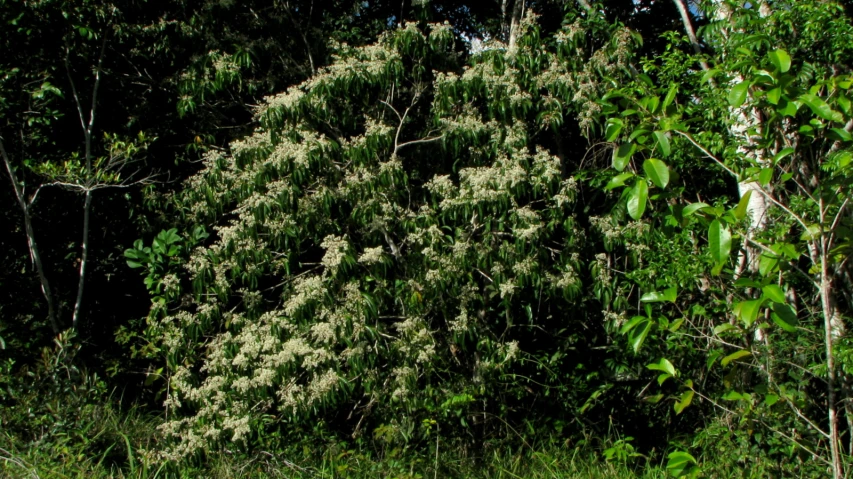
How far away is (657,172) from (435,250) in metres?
2.83

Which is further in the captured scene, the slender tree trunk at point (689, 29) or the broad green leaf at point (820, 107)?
the slender tree trunk at point (689, 29)

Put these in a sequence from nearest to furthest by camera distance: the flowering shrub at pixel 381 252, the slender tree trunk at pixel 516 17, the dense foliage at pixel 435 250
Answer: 1. the dense foliage at pixel 435 250
2. the flowering shrub at pixel 381 252
3. the slender tree trunk at pixel 516 17

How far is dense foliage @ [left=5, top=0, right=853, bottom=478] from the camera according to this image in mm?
4797

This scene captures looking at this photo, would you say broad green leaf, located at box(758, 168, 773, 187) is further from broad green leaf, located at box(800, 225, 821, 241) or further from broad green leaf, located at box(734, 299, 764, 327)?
broad green leaf, located at box(734, 299, 764, 327)

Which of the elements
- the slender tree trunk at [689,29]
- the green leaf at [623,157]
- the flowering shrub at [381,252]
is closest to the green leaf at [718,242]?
the green leaf at [623,157]

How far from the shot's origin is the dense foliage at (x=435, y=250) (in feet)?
15.7

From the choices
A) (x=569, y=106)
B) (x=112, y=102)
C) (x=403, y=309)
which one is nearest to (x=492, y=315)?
(x=403, y=309)

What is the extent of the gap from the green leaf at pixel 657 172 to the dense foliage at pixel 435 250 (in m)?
1.92

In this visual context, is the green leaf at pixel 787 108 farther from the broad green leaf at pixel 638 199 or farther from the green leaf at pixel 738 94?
the broad green leaf at pixel 638 199

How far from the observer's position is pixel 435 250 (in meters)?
5.18

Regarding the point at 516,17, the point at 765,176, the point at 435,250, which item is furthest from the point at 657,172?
the point at 516,17

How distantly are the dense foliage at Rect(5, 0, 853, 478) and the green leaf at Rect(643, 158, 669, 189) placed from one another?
192 cm

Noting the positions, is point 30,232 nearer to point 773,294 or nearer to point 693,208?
point 693,208

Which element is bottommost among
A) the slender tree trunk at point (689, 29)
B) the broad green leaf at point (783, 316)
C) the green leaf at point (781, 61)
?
the broad green leaf at point (783, 316)
